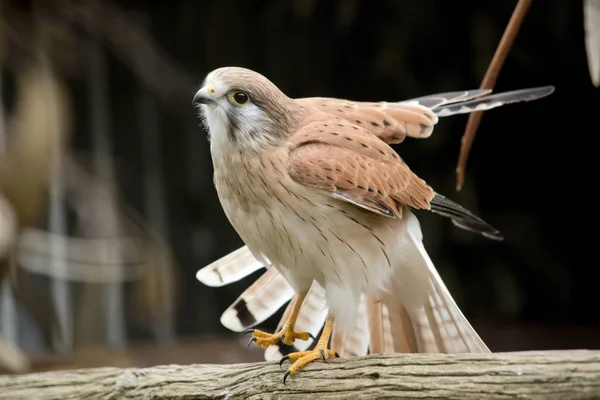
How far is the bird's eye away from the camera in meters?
2.10

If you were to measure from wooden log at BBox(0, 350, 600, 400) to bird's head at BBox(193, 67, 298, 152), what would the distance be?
60cm

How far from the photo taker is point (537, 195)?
17.5ft

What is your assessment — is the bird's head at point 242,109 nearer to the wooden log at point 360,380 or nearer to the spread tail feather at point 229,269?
the spread tail feather at point 229,269

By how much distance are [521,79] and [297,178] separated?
3.26 metres

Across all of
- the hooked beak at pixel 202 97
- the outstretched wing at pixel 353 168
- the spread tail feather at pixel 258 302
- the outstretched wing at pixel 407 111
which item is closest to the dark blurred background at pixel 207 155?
→ the spread tail feather at pixel 258 302

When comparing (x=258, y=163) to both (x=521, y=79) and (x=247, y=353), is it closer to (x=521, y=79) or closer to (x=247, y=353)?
(x=247, y=353)

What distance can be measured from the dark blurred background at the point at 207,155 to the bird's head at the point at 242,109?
268 cm

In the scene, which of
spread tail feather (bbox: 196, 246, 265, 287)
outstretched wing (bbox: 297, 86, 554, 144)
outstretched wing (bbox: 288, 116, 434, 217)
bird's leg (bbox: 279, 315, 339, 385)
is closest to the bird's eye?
outstretched wing (bbox: 288, 116, 434, 217)

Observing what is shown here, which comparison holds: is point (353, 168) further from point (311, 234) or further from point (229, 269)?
point (229, 269)

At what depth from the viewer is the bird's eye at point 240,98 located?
2104 mm

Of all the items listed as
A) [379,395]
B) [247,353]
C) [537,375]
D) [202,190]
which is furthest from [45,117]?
[537,375]

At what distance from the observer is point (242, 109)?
2105 mm

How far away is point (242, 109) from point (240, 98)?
31 millimetres

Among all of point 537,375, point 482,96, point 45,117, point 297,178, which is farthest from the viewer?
point 45,117
